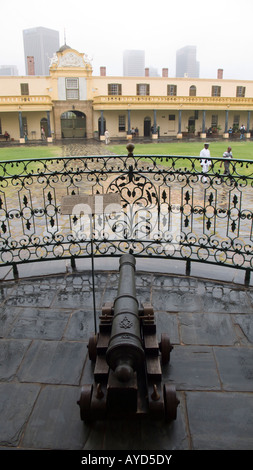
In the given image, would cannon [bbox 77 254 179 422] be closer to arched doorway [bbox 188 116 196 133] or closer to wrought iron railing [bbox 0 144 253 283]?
wrought iron railing [bbox 0 144 253 283]

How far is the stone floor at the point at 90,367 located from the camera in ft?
8.11

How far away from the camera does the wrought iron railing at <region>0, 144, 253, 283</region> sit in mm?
4730

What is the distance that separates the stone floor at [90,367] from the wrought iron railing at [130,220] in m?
0.43

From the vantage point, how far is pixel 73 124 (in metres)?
40.8

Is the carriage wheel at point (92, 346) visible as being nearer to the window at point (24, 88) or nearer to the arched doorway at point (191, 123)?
the window at point (24, 88)

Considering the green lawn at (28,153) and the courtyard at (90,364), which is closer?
the courtyard at (90,364)

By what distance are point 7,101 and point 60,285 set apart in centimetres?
3468

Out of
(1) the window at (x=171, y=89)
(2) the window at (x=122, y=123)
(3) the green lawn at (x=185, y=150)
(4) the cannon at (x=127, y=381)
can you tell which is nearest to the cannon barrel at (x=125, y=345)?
(4) the cannon at (x=127, y=381)

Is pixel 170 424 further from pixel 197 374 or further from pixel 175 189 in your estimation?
pixel 175 189

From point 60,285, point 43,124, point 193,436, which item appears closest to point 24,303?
point 60,285

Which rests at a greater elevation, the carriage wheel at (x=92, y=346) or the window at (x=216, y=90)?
the window at (x=216, y=90)

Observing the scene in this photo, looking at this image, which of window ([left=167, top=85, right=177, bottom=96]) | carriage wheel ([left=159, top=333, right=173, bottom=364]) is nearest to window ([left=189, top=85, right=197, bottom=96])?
window ([left=167, top=85, right=177, bottom=96])

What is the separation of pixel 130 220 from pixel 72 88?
37.7 meters
